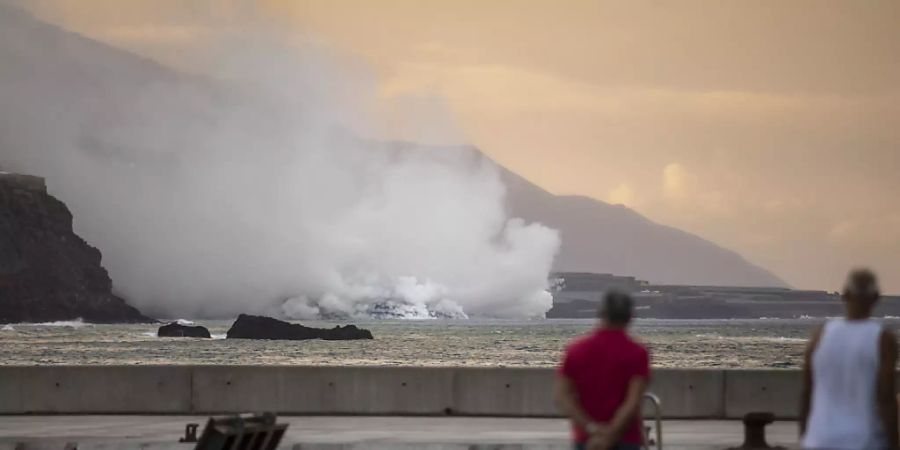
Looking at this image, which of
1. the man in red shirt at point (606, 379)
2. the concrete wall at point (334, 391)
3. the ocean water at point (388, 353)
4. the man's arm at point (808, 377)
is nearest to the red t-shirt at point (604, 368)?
the man in red shirt at point (606, 379)

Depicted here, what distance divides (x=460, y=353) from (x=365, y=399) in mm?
125227

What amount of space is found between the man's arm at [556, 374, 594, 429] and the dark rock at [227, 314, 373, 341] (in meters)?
182

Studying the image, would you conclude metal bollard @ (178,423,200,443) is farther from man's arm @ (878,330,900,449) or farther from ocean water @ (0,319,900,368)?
ocean water @ (0,319,900,368)

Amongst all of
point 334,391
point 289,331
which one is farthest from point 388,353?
point 334,391

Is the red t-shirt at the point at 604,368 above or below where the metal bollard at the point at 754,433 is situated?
above

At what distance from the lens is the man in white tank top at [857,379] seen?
8.23 metres

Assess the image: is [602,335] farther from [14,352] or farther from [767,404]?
[14,352]

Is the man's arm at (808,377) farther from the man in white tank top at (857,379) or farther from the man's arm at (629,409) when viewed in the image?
the man's arm at (629,409)

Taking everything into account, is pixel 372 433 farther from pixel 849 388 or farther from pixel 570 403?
pixel 849 388

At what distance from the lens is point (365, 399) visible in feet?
71.0

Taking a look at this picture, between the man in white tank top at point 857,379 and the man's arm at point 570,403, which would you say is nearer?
the man in white tank top at point 857,379

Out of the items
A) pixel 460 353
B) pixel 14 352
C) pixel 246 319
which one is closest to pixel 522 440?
pixel 460 353

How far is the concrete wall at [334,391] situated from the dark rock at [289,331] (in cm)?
16862

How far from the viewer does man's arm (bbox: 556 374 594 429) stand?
8.51m
